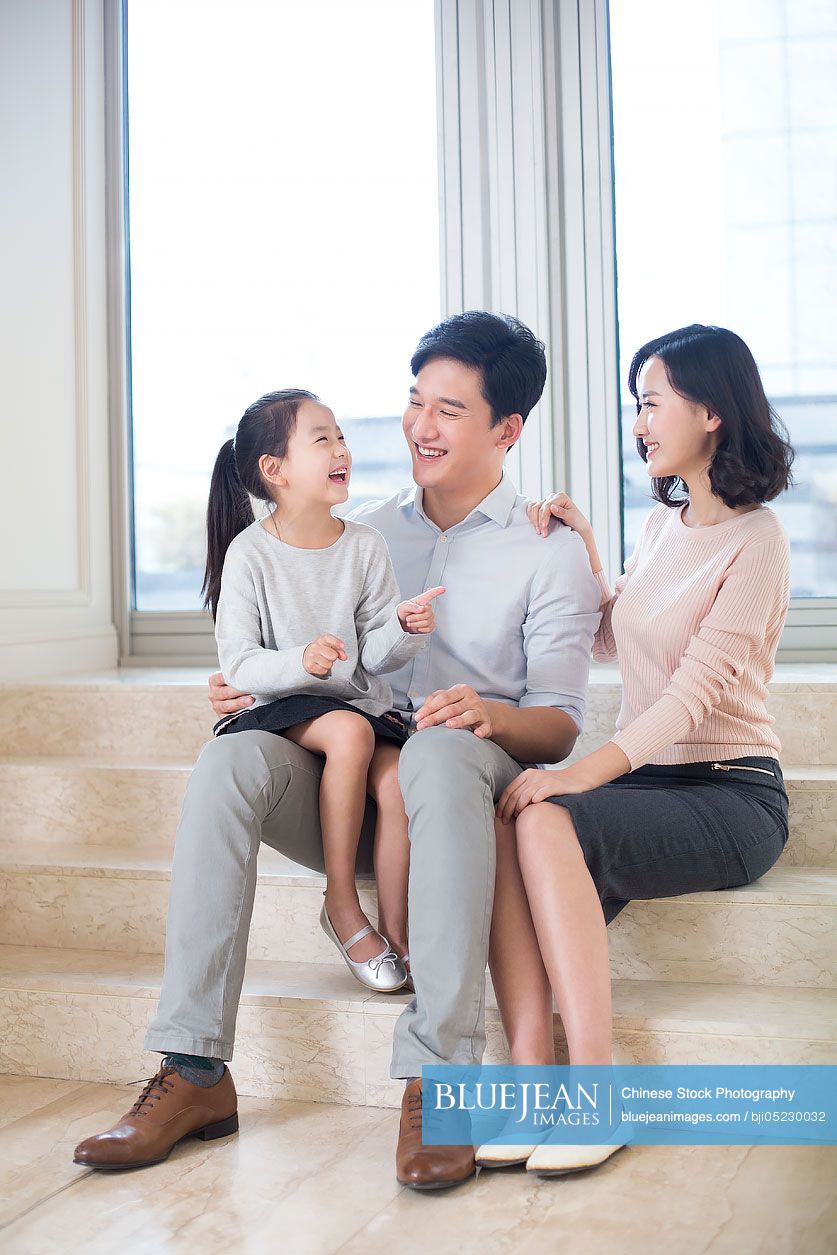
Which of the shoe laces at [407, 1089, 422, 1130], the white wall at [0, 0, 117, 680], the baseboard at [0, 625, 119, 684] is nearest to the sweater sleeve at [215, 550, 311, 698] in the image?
the shoe laces at [407, 1089, 422, 1130]

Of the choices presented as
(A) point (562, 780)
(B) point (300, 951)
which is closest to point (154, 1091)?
(B) point (300, 951)

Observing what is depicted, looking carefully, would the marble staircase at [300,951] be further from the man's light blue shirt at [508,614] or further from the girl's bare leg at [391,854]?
the man's light blue shirt at [508,614]

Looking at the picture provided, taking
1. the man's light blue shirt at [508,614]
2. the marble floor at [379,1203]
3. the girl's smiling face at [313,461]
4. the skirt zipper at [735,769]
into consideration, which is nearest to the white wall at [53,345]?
the girl's smiling face at [313,461]

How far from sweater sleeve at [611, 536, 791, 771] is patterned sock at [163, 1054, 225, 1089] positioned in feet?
2.36

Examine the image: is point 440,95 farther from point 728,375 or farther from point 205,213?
point 728,375

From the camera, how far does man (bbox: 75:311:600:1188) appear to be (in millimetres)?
1456

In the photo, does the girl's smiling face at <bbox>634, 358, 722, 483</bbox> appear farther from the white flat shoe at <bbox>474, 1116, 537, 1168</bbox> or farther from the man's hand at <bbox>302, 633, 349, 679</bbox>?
the white flat shoe at <bbox>474, 1116, 537, 1168</bbox>

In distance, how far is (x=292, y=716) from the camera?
5.69 feet

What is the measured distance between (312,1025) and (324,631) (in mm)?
613

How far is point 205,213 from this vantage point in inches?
133

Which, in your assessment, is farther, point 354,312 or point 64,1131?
point 354,312

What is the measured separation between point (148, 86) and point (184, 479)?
46.5 inches

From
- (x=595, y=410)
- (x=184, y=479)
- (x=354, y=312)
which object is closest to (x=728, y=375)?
(x=595, y=410)

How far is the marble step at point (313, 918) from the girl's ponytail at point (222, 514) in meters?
0.52
